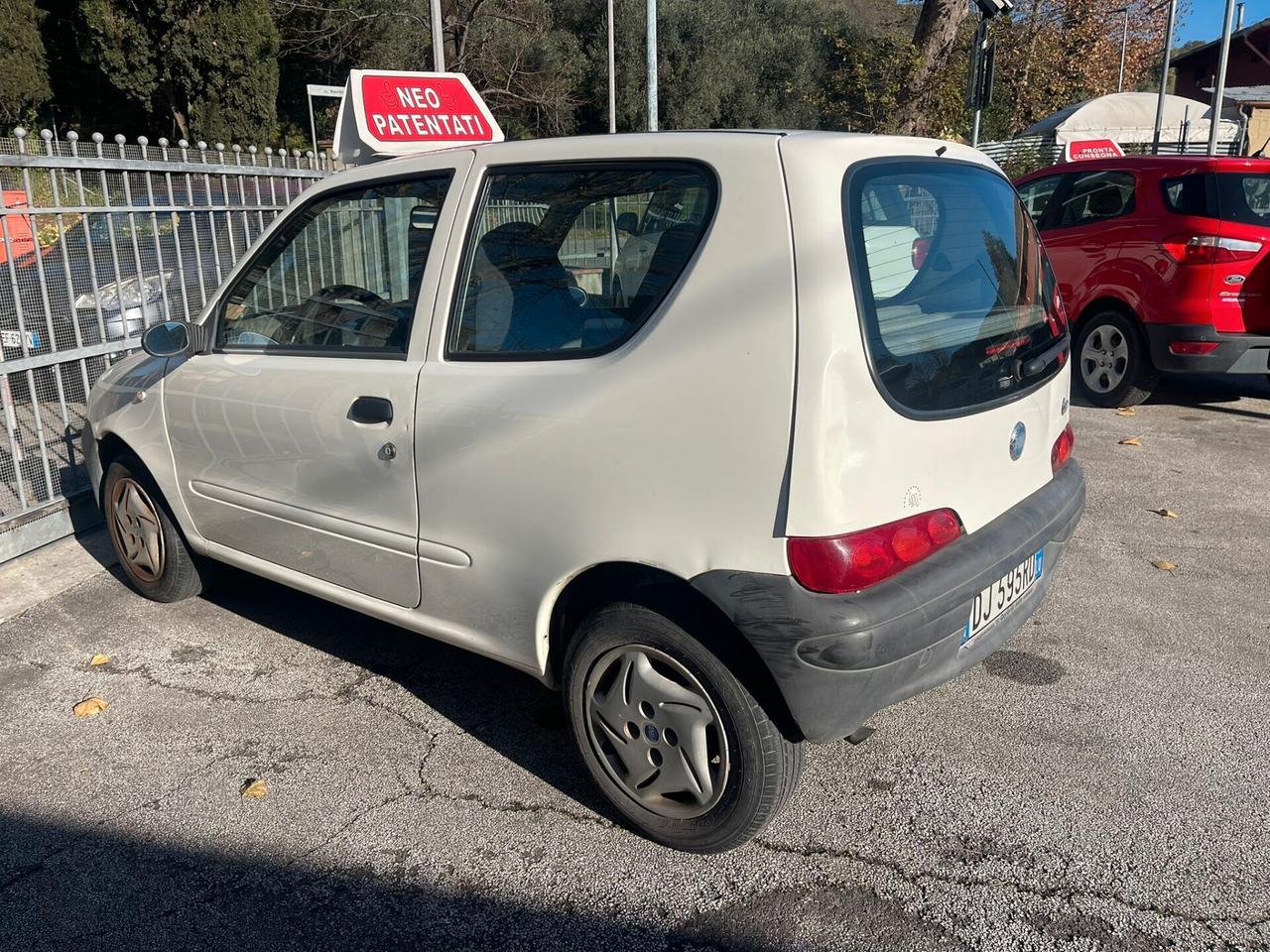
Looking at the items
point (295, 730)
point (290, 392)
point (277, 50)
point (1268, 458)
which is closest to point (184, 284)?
point (290, 392)

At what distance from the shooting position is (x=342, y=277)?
3482 millimetres

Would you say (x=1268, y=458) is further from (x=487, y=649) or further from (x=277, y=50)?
(x=277, y=50)

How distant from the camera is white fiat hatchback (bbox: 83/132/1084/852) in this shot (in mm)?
2408

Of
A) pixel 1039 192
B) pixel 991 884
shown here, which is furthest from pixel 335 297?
pixel 1039 192

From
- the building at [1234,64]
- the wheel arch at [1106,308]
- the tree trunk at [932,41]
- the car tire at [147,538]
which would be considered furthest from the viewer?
the building at [1234,64]

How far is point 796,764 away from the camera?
103 inches

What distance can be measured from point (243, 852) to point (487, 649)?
840 millimetres

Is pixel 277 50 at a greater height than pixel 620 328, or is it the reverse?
pixel 277 50

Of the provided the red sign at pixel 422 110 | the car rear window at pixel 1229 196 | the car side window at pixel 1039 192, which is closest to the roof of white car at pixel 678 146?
the red sign at pixel 422 110

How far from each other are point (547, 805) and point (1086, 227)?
6.76 metres

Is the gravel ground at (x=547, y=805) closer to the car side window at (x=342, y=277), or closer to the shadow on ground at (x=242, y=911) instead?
the shadow on ground at (x=242, y=911)

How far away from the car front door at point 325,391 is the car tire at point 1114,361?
6.08m

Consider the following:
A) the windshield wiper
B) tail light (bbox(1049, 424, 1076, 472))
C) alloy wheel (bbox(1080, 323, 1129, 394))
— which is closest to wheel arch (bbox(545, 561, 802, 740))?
the windshield wiper

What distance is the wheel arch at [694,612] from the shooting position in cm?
254
